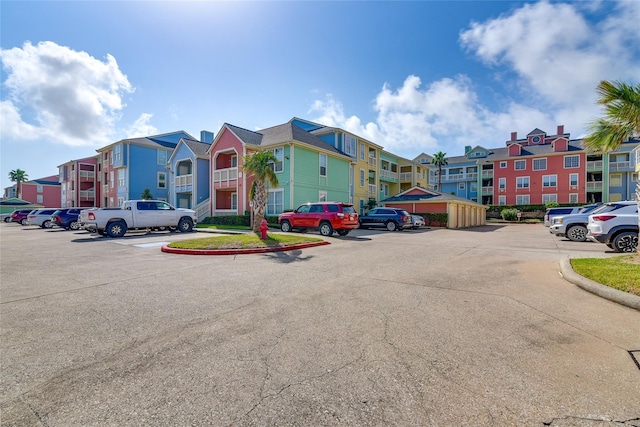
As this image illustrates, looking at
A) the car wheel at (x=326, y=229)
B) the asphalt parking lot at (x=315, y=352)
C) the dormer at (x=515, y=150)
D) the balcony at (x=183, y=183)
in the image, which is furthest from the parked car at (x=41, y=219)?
the dormer at (x=515, y=150)

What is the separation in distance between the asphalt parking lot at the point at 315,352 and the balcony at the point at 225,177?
814 inches

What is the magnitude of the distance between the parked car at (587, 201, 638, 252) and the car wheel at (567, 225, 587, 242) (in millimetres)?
5442

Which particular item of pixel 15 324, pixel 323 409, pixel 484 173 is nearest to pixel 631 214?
pixel 323 409

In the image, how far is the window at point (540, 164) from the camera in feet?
149

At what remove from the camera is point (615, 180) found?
43750mm

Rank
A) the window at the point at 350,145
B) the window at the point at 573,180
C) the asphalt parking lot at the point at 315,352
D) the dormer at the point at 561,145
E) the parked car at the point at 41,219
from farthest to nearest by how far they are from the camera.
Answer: the dormer at the point at 561,145 < the window at the point at 573,180 < the window at the point at 350,145 < the parked car at the point at 41,219 < the asphalt parking lot at the point at 315,352

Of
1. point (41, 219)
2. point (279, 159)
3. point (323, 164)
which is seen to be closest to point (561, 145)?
point (323, 164)

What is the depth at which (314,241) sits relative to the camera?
44.2 feet

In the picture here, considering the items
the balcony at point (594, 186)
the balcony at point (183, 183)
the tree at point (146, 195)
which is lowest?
the tree at point (146, 195)

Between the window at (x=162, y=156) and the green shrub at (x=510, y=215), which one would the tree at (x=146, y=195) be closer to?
the window at (x=162, y=156)

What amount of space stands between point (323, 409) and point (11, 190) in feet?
345

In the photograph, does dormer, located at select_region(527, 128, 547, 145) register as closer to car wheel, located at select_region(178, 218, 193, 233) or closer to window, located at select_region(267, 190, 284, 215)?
window, located at select_region(267, 190, 284, 215)

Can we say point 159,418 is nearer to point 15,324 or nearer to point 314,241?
point 15,324

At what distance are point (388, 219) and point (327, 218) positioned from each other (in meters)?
8.06
